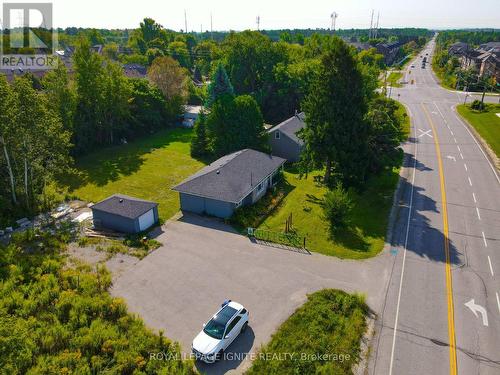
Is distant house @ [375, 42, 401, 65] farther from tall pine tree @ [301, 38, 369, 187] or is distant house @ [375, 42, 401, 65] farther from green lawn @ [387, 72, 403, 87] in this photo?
tall pine tree @ [301, 38, 369, 187]

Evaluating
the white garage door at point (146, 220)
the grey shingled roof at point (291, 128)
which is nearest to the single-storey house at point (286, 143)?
the grey shingled roof at point (291, 128)

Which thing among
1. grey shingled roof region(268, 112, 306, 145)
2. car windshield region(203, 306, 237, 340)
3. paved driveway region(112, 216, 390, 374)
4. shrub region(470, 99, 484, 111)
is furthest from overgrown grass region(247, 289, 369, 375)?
shrub region(470, 99, 484, 111)

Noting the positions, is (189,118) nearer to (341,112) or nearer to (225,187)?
(225,187)

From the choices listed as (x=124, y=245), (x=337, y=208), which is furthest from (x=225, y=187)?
(x=337, y=208)

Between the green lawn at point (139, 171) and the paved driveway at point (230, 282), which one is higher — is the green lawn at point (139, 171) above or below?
above

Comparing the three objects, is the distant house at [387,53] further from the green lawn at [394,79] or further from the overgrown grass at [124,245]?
the overgrown grass at [124,245]
